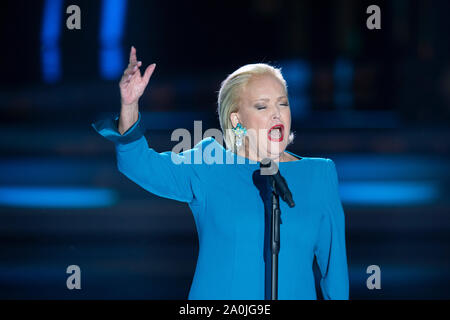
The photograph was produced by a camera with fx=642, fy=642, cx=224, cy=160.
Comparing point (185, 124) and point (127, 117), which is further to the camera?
point (185, 124)

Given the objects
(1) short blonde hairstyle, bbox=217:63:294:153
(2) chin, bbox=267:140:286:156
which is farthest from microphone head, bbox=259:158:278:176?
(1) short blonde hairstyle, bbox=217:63:294:153

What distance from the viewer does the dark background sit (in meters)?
3.69

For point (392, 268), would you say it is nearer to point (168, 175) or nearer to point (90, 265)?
point (90, 265)

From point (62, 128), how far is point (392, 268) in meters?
3.27

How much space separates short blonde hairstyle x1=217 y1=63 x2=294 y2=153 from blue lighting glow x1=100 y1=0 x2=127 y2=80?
6.16m

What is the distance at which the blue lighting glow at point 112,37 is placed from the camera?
25.6 ft

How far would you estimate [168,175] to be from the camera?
1.54m

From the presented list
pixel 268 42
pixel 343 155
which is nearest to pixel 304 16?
pixel 268 42

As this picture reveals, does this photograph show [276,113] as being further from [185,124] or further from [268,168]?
[185,124]

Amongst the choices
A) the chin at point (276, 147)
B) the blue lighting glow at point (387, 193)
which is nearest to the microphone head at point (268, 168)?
the chin at point (276, 147)

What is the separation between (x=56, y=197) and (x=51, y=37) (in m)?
4.70

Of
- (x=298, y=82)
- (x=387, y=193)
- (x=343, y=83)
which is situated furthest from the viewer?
(x=343, y=83)

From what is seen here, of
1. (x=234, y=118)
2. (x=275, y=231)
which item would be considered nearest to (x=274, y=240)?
(x=275, y=231)

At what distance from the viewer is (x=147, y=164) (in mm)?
1506
